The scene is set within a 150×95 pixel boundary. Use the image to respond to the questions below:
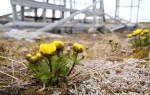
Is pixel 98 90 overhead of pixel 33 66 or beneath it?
beneath

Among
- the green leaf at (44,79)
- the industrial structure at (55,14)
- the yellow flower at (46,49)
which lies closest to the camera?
the yellow flower at (46,49)

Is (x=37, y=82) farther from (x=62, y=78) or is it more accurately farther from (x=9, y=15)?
(x=9, y=15)

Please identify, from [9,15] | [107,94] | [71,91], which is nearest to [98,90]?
[107,94]

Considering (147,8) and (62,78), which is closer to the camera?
(62,78)

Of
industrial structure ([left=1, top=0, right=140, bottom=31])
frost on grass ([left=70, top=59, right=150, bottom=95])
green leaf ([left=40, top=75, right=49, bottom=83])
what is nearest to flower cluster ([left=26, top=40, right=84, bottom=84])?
green leaf ([left=40, top=75, right=49, bottom=83])

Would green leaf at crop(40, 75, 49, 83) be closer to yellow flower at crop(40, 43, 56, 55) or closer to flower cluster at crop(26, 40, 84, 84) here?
flower cluster at crop(26, 40, 84, 84)

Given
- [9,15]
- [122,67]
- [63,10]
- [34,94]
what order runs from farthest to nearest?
[9,15]
[63,10]
[122,67]
[34,94]

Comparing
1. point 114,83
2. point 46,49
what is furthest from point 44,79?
point 114,83

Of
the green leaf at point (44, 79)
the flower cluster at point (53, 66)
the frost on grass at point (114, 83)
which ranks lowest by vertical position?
the frost on grass at point (114, 83)

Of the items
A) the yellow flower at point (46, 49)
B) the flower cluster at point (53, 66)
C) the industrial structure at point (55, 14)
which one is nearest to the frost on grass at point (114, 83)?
the flower cluster at point (53, 66)

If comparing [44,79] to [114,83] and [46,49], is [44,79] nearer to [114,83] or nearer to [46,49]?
[46,49]

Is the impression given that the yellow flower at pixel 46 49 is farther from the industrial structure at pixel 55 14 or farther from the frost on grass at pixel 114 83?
the industrial structure at pixel 55 14
